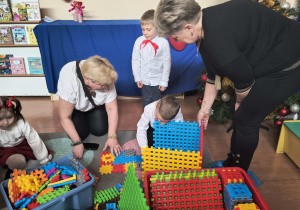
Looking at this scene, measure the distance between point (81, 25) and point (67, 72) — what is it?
99cm

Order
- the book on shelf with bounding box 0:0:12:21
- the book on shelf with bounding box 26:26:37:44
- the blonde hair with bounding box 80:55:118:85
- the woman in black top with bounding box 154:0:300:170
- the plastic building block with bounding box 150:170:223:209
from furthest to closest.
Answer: the book on shelf with bounding box 26:26:37:44 → the book on shelf with bounding box 0:0:12:21 → the blonde hair with bounding box 80:55:118:85 → the plastic building block with bounding box 150:170:223:209 → the woman in black top with bounding box 154:0:300:170

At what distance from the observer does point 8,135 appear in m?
1.54

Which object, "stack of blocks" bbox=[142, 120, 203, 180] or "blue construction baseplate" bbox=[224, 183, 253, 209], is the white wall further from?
"blue construction baseplate" bbox=[224, 183, 253, 209]

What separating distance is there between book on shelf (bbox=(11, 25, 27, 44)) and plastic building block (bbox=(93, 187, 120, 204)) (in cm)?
194

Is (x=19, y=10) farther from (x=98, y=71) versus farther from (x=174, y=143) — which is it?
(x=174, y=143)

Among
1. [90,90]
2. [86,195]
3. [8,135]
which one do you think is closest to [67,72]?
[90,90]

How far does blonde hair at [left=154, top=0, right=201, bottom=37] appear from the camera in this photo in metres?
0.92

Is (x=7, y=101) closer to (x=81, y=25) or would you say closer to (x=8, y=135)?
(x=8, y=135)

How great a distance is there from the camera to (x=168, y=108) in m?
1.47

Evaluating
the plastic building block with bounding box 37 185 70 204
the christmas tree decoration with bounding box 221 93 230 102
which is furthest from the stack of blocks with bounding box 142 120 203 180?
the christmas tree decoration with bounding box 221 93 230 102

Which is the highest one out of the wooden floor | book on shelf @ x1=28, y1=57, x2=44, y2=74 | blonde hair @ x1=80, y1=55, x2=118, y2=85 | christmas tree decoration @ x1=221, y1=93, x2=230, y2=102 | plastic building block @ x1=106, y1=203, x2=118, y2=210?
blonde hair @ x1=80, y1=55, x2=118, y2=85

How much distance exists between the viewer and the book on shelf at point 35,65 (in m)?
2.65

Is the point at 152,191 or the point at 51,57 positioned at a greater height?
the point at 51,57

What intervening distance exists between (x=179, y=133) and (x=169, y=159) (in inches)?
7.7
